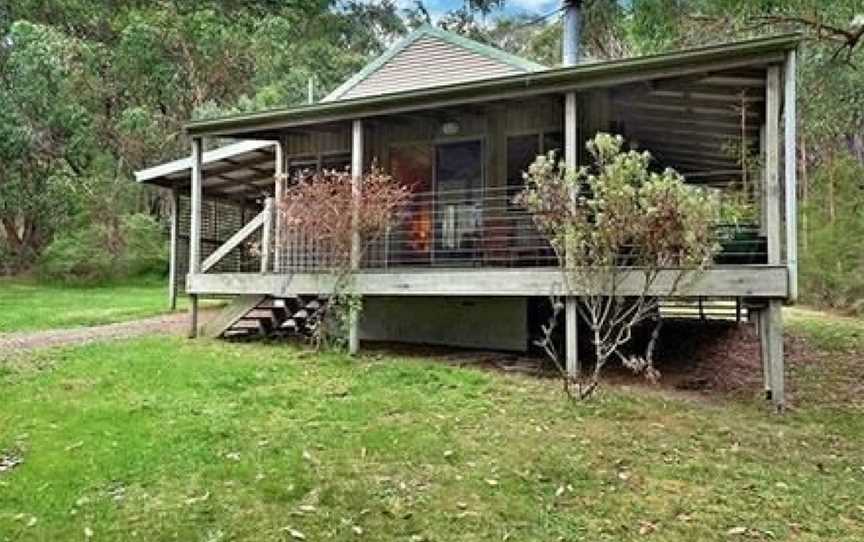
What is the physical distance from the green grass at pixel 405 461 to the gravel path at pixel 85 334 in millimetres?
2414

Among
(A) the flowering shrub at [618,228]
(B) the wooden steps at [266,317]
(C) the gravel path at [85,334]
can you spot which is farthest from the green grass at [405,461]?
(B) the wooden steps at [266,317]

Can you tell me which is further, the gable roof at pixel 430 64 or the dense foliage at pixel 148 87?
the dense foliage at pixel 148 87

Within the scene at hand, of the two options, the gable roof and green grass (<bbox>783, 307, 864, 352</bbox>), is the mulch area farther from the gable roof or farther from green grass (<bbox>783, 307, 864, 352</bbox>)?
the gable roof

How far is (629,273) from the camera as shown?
8.16 metres

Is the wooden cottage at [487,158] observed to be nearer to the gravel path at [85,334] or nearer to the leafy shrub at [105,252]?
the gravel path at [85,334]

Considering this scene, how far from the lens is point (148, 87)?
88.1 feet

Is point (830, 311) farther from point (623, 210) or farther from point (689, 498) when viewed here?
point (689, 498)

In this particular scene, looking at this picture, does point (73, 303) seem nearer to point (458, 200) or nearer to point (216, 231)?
point (216, 231)

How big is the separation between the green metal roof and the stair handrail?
142cm

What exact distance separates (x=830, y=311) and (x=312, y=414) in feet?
50.6

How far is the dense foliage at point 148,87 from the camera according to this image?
832 inches

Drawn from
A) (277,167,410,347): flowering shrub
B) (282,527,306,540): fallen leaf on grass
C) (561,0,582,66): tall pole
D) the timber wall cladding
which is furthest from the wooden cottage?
(282,527,306,540): fallen leaf on grass

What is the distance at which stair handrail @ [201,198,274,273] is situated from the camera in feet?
39.6

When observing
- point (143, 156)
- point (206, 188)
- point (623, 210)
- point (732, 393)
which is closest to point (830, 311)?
point (732, 393)
